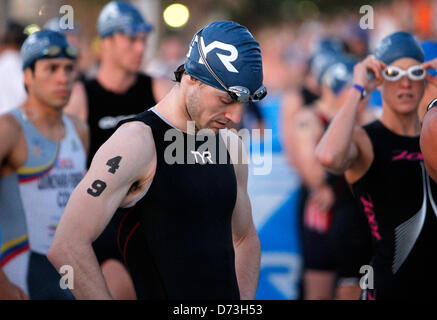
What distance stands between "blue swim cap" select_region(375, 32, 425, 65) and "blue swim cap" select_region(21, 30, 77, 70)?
2.45 metres

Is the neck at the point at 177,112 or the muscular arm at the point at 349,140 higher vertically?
the neck at the point at 177,112

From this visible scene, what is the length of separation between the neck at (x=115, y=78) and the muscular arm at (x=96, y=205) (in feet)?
12.6

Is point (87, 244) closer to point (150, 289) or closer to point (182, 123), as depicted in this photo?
point (150, 289)

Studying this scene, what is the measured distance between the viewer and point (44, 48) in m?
5.71

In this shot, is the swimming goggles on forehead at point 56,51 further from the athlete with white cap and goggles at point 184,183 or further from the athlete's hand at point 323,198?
the athlete's hand at point 323,198

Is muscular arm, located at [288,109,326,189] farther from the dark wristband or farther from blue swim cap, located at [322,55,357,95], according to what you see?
the dark wristband

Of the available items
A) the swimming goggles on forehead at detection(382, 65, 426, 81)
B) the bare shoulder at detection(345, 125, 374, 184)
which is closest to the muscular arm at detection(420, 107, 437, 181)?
the bare shoulder at detection(345, 125, 374, 184)

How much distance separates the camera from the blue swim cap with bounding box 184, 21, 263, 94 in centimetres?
356

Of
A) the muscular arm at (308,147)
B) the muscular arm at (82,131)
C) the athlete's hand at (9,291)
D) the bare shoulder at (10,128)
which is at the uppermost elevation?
the bare shoulder at (10,128)

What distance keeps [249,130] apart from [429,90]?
525 centimetres

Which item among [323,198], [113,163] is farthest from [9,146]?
[323,198]

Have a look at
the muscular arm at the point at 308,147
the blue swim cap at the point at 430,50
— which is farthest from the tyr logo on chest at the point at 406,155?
the muscular arm at the point at 308,147

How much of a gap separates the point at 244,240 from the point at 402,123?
1.57 metres

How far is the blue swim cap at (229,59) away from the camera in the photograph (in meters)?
3.56
